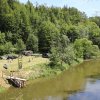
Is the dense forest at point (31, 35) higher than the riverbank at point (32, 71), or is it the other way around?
the dense forest at point (31, 35)

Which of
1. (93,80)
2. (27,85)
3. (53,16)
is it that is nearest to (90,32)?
(53,16)

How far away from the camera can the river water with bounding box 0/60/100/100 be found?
48.7m

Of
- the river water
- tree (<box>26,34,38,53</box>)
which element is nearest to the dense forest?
tree (<box>26,34,38,53</box>)

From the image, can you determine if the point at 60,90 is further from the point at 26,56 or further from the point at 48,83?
the point at 26,56

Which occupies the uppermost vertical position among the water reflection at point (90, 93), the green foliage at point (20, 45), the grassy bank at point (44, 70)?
the green foliage at point (20, 45)

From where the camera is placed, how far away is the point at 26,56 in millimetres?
91750

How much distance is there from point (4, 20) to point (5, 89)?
56.4m

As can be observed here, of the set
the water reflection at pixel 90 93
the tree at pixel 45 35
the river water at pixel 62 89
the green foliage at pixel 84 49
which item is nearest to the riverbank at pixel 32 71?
the river water at pixel 62 89

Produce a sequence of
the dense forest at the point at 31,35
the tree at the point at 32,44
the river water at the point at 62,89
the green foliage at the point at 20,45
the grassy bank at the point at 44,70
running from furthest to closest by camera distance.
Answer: the tree at the point at 32,44, the dense forest at the point at 31,35, the green foliage at the point at 20,45, the grassy bank at the point at 44,70, the river water at the point at 62,89

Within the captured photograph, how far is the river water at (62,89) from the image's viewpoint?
1917 inches

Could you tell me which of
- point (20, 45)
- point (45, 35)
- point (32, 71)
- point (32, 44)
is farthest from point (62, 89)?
point (45, 35)

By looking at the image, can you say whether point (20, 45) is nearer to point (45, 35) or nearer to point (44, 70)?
point (45, 35)

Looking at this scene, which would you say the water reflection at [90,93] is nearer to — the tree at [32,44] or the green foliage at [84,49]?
the green foliage at [84,49]

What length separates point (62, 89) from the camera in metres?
55.2
